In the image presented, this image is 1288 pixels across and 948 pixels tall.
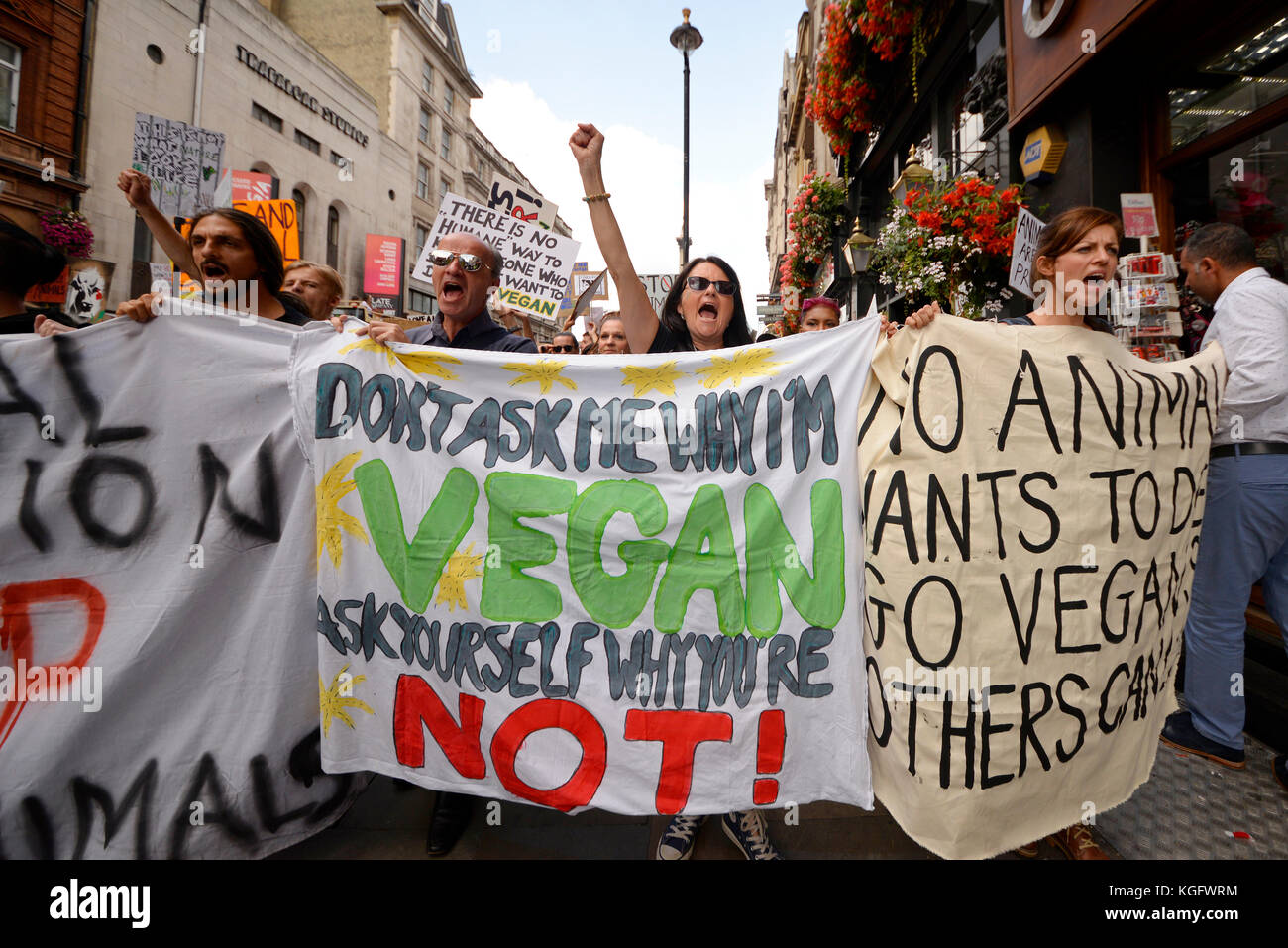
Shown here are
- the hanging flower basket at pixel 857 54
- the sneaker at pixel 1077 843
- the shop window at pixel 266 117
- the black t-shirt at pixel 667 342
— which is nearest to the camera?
the sneaker at pixel 1077 843

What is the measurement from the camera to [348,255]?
26.6m

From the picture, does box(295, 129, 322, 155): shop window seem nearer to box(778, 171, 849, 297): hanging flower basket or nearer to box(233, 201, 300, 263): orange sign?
box(233, 201, 300, 263): orange sign

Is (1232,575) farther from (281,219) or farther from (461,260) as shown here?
(281,219)

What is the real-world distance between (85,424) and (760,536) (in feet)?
7.69

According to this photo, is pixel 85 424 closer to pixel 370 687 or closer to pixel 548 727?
pixel 370 687

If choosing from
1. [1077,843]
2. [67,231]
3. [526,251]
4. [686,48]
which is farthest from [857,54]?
[67,231]

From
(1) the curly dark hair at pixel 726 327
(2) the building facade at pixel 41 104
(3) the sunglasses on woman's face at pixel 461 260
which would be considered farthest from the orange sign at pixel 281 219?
(2) the building facade at pixel 41 104

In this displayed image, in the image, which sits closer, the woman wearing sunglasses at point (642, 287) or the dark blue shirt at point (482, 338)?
the woman wearing sunglasses at point (642, 287)

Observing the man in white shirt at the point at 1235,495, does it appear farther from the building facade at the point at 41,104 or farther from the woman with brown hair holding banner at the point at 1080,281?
the building facade at the point at 41,104

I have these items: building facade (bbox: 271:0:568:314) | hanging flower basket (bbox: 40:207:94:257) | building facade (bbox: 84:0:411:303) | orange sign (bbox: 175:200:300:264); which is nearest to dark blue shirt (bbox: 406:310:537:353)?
orange sign (bbox: 175:200:300:264)

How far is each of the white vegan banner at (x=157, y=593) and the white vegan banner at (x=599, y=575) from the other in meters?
0.20

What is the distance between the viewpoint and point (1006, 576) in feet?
5.99

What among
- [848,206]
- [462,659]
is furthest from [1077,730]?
[848,206]

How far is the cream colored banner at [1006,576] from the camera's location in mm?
1799
